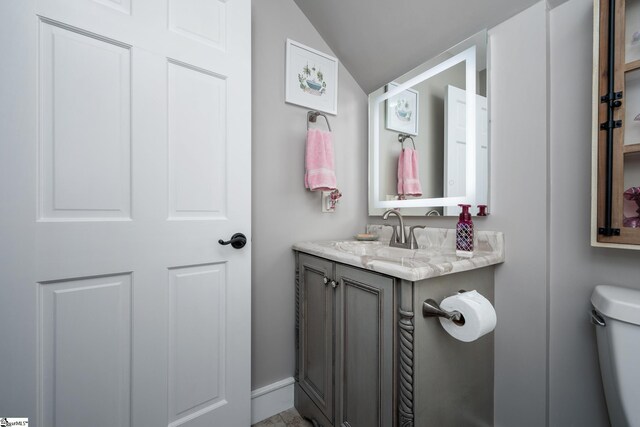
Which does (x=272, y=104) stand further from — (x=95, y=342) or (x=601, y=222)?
(x=601, y=222)

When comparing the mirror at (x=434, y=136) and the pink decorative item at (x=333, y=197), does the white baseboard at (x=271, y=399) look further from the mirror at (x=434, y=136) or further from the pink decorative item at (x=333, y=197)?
the mirror at (x=434, y=136)

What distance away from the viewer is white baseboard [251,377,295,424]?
1.29 metres

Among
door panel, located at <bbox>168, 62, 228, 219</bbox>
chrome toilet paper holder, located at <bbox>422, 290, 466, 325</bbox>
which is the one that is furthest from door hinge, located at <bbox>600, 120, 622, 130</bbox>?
door panel, located at <bbox>168, 62, 228, 219</bbox>

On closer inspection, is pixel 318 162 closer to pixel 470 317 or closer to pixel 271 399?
pixel 470 317

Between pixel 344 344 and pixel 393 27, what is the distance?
150 cm

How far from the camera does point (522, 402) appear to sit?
999 millimetres

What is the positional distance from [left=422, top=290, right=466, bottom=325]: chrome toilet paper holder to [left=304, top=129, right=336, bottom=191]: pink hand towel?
0.76 m

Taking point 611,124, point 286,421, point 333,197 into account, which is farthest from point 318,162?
point 286,421

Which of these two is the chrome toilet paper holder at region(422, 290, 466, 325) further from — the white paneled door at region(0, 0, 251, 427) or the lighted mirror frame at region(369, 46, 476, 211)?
the white paneled door at region(0, 0, 251, 427)

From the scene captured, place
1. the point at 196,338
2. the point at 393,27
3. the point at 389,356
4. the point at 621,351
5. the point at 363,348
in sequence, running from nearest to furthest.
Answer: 1. the point at 621,351
2. the point at 389,356
3. the point at 363,348
4. the point at 196,338
5. the point at 393,27

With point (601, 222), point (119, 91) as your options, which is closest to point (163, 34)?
point (119, 91)

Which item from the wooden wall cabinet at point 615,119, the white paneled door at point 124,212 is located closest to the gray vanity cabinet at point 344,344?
the white paneled door at point 124,212

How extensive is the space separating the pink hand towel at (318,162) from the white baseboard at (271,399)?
1068 millimetres

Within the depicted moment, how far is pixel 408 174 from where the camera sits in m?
1.47
